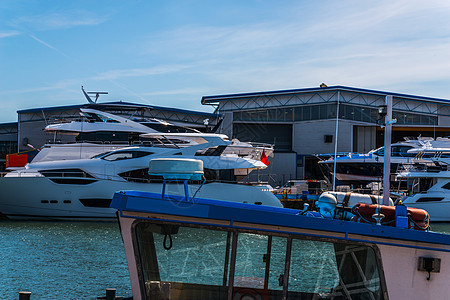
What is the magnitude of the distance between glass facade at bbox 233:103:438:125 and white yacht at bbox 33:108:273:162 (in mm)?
13965

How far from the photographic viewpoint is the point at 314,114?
47.7 m

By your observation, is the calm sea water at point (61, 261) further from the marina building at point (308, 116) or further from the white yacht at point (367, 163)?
the marina building at point (308, 116)

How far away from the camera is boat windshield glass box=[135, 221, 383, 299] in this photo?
6.32 m

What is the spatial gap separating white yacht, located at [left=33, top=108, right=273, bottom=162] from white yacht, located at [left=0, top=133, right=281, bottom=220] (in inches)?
60.0

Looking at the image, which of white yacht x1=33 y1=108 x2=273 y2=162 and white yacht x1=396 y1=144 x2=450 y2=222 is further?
white yacht x1=396 y1=144 x2=450 y2=222

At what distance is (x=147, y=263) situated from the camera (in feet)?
21.0

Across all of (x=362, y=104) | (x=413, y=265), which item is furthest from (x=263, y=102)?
(x=413, y=265)

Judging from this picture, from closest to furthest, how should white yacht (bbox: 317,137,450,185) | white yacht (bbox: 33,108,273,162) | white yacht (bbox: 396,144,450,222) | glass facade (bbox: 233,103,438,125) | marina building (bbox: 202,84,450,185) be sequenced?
1. white yacht (bbox: 33,108,273,162)
2. white yacht (bbox: 396,144,450,222)
3. white yacht (bbox: 317,137,450,185)
4. marina building (bbox: 202,84,450,185)
5. glass facade (bbox: 233,103,438,125)

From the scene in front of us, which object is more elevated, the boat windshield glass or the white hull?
the boat windshield glass

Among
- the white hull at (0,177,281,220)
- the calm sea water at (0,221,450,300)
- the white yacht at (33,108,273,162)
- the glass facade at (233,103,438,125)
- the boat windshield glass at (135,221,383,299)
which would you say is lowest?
the calm sea water at (0,221,450,300)

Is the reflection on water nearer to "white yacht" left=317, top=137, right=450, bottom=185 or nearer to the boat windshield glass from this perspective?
the boat windshield glass

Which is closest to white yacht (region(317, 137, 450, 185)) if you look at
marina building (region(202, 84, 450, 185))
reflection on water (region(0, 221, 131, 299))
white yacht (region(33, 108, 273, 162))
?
marina building (region(202, 84, 450, 185))

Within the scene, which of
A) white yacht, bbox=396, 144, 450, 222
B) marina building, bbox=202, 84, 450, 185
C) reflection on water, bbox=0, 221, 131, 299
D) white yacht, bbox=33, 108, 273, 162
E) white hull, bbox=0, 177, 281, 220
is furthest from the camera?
marina building, bbox=202, 84, 450, 185

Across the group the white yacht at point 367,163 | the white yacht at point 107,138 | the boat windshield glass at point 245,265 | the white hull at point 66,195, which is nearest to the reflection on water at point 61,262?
the white hull at point 66,195
